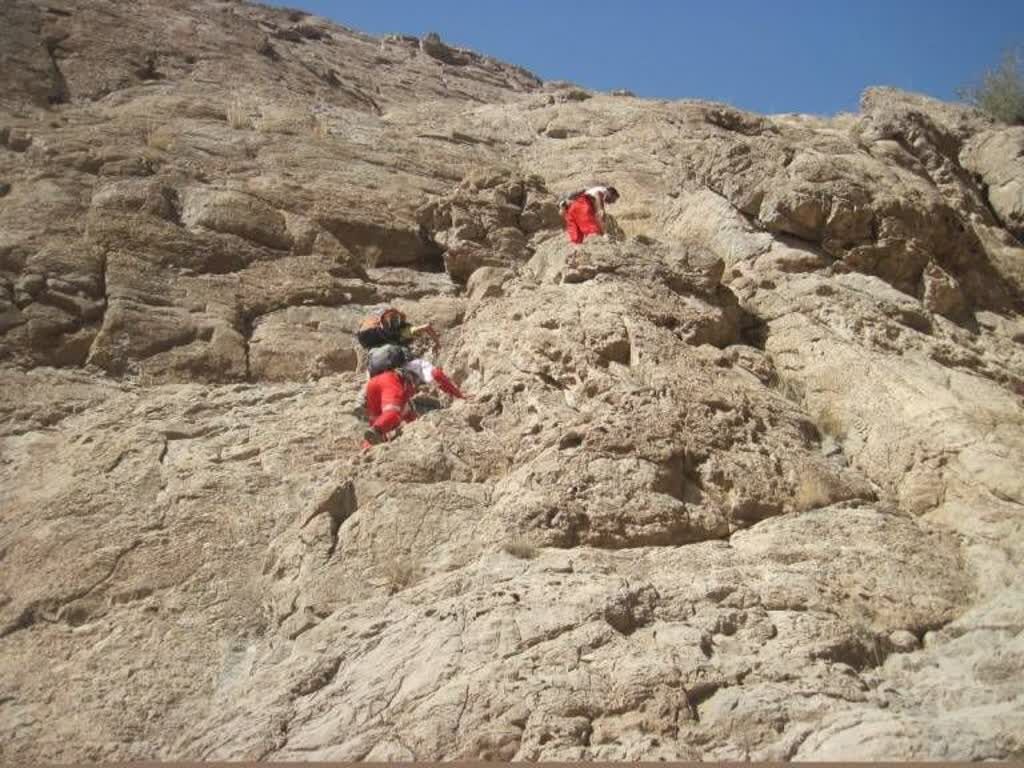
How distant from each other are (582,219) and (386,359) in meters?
3.33

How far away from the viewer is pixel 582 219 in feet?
35.7

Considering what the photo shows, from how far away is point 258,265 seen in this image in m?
11.0

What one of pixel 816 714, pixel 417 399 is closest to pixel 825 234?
pixel 417 399

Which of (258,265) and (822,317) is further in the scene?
(258,265)

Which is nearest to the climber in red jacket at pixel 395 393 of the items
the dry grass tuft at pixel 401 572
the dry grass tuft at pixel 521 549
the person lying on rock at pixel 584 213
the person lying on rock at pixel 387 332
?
the person lying on rock at pixel 387 332

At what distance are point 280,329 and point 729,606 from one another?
619 centimetres

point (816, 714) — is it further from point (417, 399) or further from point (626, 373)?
point (417, 399)

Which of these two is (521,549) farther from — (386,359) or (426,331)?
(426,331)

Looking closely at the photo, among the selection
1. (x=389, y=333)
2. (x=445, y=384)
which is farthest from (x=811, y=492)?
(x=389, y=333)

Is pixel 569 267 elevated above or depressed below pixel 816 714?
above

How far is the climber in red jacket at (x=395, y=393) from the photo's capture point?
8.10 m

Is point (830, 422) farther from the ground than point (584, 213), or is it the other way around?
point (584, 213)

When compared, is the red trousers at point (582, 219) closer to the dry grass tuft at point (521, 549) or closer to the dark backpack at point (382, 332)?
the dark backpack at point (382, 332)

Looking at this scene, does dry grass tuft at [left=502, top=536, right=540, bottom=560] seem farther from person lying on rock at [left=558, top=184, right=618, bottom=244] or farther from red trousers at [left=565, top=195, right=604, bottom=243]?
red trousers at [left=565, top=195, right=604, bottom=243]
